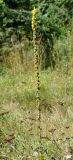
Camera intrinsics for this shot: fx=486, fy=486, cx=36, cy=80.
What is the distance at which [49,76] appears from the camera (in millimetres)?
7473

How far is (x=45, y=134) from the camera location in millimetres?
5082

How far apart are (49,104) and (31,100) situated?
33cm

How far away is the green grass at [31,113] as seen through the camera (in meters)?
4.60

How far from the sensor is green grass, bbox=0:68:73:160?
15.1 ft

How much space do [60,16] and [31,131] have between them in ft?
16.2

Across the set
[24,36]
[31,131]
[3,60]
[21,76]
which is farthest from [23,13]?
[31,131]

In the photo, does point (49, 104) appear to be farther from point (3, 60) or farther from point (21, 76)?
point (3, 60)

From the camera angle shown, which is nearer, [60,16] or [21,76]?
[21,76]

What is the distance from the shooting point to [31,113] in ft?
19.4

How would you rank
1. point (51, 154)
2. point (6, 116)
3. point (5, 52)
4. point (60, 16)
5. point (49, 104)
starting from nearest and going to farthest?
point (51, 154) < point (6, 116) < point (49, 104) < point (5, 52) < point (60, 16)

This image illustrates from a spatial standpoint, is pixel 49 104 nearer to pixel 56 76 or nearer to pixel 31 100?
pixel 31 100

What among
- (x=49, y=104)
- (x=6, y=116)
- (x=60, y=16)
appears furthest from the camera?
(x=60, y=16)

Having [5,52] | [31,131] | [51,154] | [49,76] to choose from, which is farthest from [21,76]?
[51,154]

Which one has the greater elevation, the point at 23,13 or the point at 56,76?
the point at 23,13
